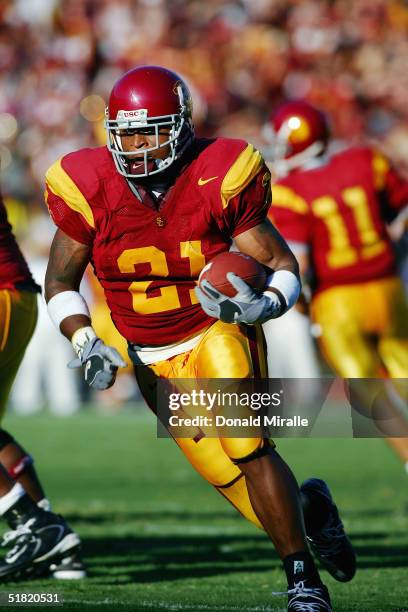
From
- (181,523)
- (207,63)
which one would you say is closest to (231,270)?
(181,523)

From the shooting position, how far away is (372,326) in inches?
226

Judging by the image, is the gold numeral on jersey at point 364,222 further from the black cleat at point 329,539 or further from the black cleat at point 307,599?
the black cleat at point 307,599

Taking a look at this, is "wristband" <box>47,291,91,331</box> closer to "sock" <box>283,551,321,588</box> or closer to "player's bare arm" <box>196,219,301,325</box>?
"player's bare arm" <box>196,219,301,325</box>

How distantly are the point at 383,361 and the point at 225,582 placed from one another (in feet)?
6.18

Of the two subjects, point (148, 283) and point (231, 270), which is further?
point (148, 283)

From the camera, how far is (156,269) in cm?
367

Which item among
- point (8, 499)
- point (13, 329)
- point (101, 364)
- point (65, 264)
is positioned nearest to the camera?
point (101, 364)

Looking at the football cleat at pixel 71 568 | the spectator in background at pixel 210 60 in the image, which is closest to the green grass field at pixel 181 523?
the football cleat at pixel 71 568

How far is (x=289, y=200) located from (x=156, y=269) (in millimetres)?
2351

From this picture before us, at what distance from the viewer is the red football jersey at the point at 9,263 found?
4.37 m

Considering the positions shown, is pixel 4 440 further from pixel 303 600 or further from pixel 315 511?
pixel 303 600

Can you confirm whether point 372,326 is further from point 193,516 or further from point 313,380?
point 313,380

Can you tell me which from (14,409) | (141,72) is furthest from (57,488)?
(14,409)

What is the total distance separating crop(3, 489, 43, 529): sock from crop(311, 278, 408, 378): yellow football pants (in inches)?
79.0
